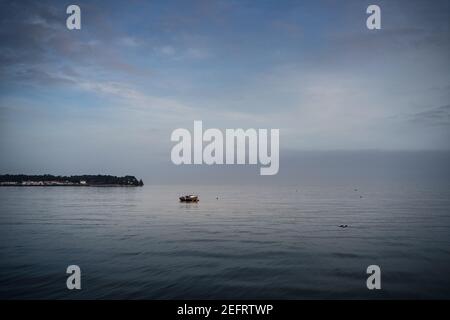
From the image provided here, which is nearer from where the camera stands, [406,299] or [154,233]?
[406,299]

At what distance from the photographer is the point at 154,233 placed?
130ft

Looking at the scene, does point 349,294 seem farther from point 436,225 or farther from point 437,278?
point 436,225

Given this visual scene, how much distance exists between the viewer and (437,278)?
68.9 feet
